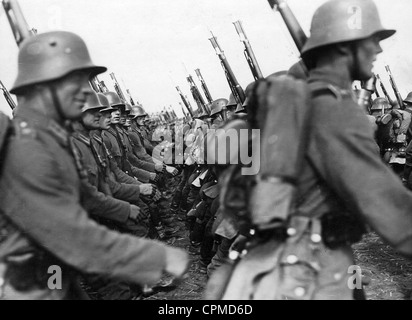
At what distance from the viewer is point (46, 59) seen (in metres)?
2.37

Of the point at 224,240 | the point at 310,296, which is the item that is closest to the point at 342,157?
the point at 310,296

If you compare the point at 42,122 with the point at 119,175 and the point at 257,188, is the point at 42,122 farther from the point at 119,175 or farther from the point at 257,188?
the point at 119,175

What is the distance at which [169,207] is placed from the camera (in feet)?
37.4

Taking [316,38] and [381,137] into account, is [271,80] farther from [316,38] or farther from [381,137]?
[381,137]

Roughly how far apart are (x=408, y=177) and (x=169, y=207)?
623 centimetres

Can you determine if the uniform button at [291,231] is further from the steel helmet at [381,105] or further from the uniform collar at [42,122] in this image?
the steel helmet at [381,105]

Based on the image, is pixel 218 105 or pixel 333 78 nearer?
pixel 333 78

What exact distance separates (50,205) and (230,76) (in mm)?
5334

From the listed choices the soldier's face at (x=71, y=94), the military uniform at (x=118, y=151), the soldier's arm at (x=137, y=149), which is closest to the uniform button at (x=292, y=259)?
the soldier's face at (x=71, y=94)

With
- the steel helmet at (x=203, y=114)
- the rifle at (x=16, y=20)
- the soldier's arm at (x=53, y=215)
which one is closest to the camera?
the soldier's arm at (x=53, y=215)

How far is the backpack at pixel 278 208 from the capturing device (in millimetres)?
1929

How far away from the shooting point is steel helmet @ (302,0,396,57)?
7.48 feet

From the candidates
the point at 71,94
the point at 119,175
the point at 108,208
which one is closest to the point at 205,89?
the point at 119,175

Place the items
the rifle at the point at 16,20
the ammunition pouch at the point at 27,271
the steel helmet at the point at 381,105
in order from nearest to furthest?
1. the ammunition pouch at the point at 27,271
2. the rifle at the point at 16,20
3. the steel helmet at the point at 381,105
